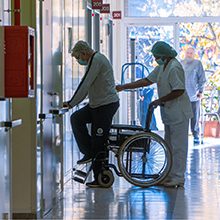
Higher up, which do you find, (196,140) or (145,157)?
(145,157)

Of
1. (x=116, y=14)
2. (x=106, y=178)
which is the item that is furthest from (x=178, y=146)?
(x=116, y=14)

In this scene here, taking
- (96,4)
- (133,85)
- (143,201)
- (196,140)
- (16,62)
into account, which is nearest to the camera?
(16,62)

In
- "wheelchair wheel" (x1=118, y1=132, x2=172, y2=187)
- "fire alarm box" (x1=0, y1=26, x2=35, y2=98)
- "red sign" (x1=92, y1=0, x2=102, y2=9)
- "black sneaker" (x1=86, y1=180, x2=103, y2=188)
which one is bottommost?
"black sneaker" (x1=86, y1=180, x2=103, y2=188)

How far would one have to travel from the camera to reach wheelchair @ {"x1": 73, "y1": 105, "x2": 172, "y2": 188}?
6.72m

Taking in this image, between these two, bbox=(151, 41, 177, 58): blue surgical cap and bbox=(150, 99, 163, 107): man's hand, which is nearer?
bbox=(150, 99, 163, 107): man's hand

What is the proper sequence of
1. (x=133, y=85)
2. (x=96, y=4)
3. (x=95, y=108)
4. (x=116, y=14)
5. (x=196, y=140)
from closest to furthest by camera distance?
(x=95, y=108), (x=133, y=85), (x=96, y=4), (x=196, y=140), (x=116, y=14)

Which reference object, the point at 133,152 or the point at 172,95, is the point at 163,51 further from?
the point at 133,152

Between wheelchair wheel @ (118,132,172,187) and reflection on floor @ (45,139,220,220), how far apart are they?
4.2 inches

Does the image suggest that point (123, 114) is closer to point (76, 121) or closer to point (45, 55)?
point (76, 121)

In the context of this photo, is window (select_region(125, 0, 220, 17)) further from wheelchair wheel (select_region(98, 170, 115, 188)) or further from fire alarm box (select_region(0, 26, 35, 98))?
fire alarm box (select_region(0, 26, 35, 98))

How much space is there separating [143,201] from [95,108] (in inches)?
45.1

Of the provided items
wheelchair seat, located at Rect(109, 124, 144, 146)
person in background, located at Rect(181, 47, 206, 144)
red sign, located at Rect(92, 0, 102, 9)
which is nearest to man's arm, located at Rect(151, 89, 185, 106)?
wheelchair seat, located at Rect(109, 124, 144, 146)

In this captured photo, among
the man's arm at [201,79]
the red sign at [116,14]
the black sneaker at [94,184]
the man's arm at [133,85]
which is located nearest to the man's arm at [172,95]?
the man's arm at [133,85]

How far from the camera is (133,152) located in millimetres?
6879
